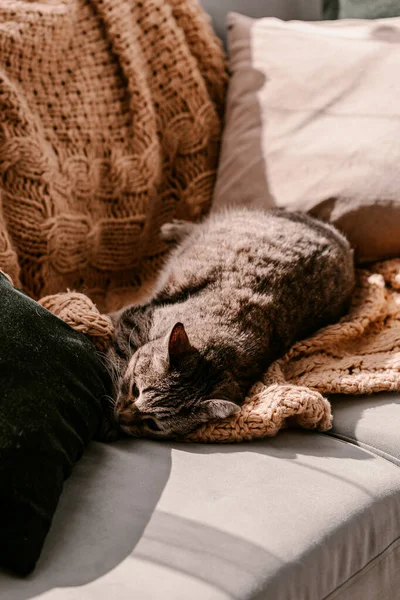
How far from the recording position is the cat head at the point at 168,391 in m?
1.18

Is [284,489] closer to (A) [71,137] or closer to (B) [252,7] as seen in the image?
(A) [71,137]

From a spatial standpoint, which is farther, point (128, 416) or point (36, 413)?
point (128, 416)

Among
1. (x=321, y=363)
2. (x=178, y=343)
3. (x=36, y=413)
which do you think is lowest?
(x=321, y=363)

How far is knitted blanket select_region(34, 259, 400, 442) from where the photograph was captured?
1126 mm

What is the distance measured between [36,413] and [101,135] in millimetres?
870

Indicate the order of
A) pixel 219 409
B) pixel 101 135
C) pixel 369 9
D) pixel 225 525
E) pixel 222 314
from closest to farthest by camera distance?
pixel 225 525
pixel 219 409
pixel 222 314
pixel 101 135
pixel 369 9

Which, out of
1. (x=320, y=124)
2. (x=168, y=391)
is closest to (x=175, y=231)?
(x=320, y=124)

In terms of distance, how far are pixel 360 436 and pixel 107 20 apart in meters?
1.12

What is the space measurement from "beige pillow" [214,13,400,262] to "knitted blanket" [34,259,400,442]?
155 mm

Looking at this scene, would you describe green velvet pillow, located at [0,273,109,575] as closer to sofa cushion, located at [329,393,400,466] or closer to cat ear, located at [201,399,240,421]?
cat ear, located at [201,399,240,421]

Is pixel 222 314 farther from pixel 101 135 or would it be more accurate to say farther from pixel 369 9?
pixel 369 9

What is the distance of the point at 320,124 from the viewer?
5.34 feet

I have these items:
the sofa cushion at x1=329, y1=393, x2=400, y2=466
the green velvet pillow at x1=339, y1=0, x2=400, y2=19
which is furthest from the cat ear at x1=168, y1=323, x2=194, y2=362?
the green velvet pillow at x1=339, y1=0, x2=400, y2=19

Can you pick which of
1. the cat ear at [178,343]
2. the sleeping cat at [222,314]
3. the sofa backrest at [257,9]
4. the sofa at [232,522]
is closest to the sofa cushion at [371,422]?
the sofa at [232,522]
